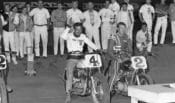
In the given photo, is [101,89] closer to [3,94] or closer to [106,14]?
[3,94]

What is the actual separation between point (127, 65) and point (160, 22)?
8346 mm

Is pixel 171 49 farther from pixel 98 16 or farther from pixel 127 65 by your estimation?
pixel 127 65

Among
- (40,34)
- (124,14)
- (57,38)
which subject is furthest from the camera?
(124,14)

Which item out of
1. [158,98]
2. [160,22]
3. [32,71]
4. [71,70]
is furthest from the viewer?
[160,22]

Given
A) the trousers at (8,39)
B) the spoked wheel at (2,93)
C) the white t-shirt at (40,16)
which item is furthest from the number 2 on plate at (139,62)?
the white t-shirt at (40,16)

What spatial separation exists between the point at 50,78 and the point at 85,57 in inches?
162

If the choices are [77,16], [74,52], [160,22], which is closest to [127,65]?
→ [74,52]

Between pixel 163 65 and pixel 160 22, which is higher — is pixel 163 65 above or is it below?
below

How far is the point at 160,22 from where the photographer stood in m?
19.5

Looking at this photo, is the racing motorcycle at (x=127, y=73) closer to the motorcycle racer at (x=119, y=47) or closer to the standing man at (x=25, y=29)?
the motorcycle racer at (x=119, y=47)

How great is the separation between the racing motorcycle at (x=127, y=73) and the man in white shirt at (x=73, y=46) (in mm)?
778

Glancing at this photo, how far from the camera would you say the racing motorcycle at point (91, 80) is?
10898 mm

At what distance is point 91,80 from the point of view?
35.9ft

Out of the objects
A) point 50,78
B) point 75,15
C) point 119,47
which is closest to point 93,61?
point 119,47
